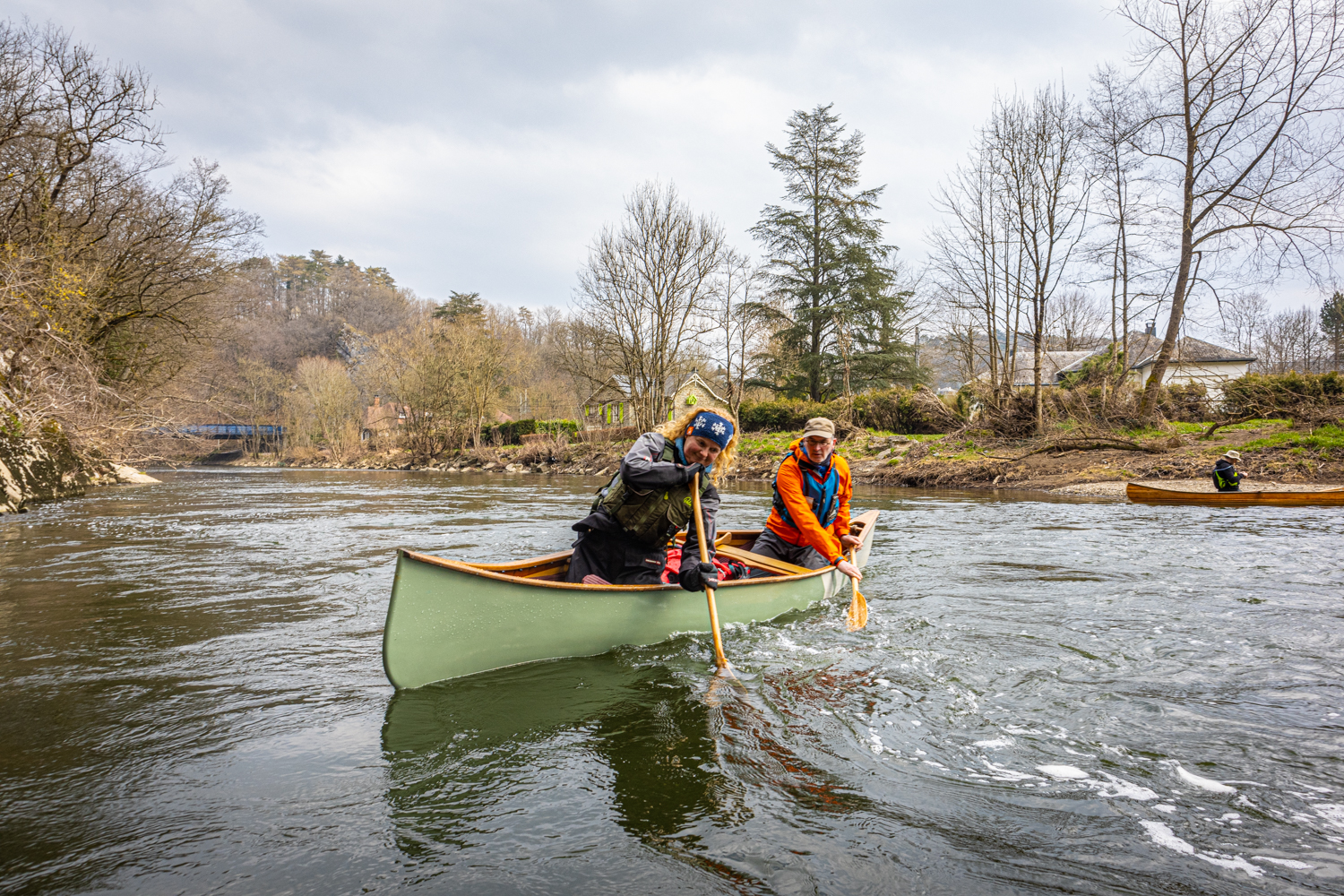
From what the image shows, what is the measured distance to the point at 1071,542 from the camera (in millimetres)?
8766

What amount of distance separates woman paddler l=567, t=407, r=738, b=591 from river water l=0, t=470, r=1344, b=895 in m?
0.57

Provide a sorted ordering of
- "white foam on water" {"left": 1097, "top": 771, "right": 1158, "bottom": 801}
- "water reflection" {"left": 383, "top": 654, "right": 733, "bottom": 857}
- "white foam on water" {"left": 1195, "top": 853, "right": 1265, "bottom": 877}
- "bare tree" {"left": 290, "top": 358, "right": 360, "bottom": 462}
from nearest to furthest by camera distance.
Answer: "white foam on water" {"left": 1195, "top": 853, "right": 1265, "bottom": 877} < "water reflection" {"left": 383, "top": 654, "right": 733, "bottom": 857} < "white foam on water" {"left": 1097, "top": 771, "right": 1158, "bottom": 801} < "bare tree" {"left": 290, "top": 358, "right": 360, "bottom": 462}

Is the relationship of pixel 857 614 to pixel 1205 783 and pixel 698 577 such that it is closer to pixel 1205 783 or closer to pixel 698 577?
pixel 698 577

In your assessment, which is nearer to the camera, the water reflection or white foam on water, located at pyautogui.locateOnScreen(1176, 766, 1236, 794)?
the water reflection

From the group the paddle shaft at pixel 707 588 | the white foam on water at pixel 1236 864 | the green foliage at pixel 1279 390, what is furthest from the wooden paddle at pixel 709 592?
the green foliage at pixel 1279 390

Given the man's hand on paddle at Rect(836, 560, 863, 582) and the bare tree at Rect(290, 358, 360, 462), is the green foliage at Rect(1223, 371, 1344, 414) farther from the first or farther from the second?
the bare tree at Rect(290, 358, 360, 462)

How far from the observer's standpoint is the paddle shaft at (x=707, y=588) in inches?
168

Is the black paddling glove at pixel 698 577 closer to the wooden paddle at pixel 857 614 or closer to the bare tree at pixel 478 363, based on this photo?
the wooden paddle at pixel 857 614

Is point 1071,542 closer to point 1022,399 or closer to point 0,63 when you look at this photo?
point 1022,399

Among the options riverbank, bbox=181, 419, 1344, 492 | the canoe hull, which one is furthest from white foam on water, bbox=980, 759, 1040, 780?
riverbank, bbox=181, 419, 1344, 492

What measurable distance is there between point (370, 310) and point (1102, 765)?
6494cm

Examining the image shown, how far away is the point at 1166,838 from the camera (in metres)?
2.46

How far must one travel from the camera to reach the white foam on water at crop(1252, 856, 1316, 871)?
7.44 ft

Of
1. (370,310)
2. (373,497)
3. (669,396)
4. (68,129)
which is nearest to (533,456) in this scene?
(669,396)
